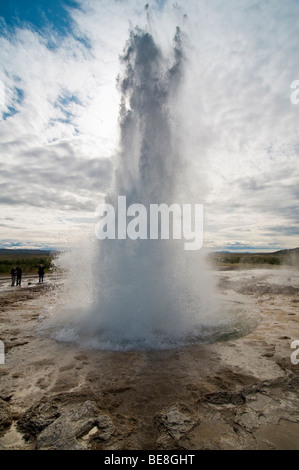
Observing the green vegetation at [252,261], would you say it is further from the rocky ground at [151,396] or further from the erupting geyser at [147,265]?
the rocky ground at [151,396]

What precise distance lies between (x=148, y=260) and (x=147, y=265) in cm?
15

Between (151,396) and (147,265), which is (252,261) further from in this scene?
(151,396)

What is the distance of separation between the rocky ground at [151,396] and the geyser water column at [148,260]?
3.43 feet

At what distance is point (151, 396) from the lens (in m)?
3.80

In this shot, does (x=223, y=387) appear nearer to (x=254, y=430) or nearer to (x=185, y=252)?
(x=254, y=430)

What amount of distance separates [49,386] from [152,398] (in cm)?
173

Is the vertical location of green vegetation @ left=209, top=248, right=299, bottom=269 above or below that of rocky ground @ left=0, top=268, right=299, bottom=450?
above

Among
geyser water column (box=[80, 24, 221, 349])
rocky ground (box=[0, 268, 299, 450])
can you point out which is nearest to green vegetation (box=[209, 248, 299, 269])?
geyser water column (box=[80, 24, 221, 349])

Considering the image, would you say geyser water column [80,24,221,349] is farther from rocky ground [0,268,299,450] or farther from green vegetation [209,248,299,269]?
green vegetation [209,248,299,269]

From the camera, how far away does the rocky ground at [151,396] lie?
2930 millimetres

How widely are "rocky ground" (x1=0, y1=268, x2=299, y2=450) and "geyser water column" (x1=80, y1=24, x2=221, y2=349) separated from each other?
1047 millimetres

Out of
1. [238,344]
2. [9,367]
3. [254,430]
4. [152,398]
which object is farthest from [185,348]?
[9,367]

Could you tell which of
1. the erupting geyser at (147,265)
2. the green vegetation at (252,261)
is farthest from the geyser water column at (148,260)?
the green vegetation at (252,261)

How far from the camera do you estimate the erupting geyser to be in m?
6.71
